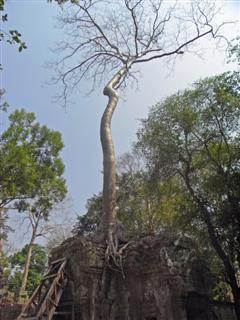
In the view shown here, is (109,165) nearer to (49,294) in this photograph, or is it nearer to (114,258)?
(114,258)

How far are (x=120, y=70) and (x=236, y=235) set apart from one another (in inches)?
327

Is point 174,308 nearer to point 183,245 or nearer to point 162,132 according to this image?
point 183,245

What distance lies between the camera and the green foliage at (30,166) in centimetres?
1468

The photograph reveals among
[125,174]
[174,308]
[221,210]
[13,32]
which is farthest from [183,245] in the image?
[125,174]

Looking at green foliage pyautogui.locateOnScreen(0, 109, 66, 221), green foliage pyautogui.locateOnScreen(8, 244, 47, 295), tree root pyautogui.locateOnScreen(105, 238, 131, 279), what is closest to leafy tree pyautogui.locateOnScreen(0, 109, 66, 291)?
green foliage pyautogui.locateOnScreen(0, 109, 66, 221)

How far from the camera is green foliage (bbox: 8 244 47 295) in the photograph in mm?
31938

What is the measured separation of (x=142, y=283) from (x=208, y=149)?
21.0ft

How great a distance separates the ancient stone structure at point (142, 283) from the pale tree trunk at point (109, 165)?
3.11 feet

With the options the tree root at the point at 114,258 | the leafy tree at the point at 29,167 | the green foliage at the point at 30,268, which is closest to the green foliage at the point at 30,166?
the leafy tree at the point at 29,167

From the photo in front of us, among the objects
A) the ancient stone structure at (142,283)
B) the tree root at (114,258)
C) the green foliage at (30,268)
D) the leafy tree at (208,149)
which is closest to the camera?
the ancient stone structure at (142,283)

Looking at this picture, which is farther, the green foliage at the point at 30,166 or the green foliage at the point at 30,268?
the green foliage at the point at 30,268

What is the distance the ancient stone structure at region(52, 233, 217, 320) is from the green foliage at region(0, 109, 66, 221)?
4692 millimetres

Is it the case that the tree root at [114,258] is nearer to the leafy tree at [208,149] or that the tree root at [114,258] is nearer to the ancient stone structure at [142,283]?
the ancient stone structure at [142,283]

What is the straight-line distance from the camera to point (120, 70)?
52.6 ft
